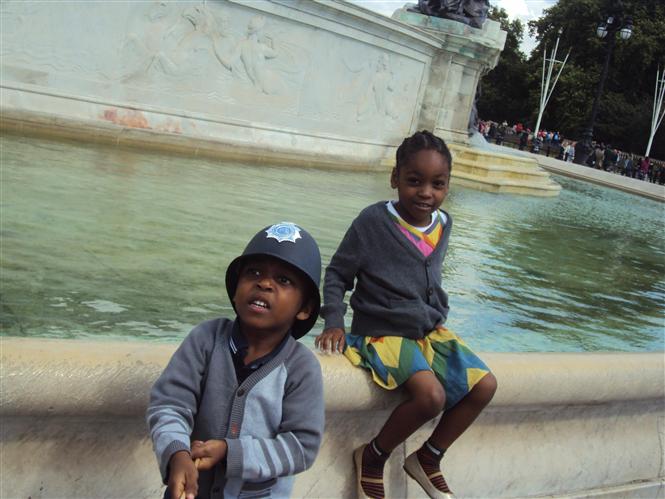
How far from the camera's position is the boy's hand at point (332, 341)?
103 inches

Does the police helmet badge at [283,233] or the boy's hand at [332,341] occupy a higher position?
the police helmet badge at [283,233]

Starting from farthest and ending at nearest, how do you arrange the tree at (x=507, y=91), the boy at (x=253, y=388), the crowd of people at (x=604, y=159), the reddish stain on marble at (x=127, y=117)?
the tree at (x=507, y=91) → the crowd of people at (x=604, y=159) → the reddish stain on marble at (x=127, y=117) → the boy at (x=253, y=388)

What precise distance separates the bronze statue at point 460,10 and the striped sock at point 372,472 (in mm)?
14922

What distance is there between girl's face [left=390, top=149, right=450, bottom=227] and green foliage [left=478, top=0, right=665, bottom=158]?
164 feet

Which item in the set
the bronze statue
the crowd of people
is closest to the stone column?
the bronze statue

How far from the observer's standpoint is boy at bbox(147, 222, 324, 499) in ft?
6.17

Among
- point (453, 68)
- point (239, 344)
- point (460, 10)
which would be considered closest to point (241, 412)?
point (239, 344)

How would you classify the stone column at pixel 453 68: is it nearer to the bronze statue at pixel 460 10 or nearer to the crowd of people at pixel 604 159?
the bronze statue at pixel 460 10

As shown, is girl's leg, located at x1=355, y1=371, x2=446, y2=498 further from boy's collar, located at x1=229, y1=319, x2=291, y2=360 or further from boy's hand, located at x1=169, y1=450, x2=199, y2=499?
boy's hand, located at x1=169, y1=450, x2=199, y2=499

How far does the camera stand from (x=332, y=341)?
8.63 ft

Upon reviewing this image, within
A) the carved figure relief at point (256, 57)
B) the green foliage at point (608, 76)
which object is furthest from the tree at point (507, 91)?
the carved figure relief at point (256, 57)

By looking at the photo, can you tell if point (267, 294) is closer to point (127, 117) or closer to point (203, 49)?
point (127, 117)

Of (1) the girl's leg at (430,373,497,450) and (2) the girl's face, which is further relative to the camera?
(2) the girl's face

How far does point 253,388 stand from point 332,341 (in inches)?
27.5
